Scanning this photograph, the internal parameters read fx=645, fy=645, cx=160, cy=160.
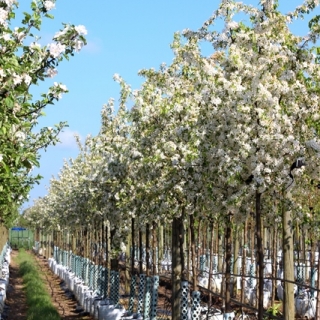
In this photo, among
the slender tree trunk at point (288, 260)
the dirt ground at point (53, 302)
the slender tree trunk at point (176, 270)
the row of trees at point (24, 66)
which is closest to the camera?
the row of trees at point (24, 66)

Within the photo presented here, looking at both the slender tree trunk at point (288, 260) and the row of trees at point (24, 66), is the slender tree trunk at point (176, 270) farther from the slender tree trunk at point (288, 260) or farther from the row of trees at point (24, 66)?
the row of trees at point (24, 66)

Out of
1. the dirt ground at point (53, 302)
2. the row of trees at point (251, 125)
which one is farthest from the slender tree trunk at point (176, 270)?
the dirt ground at point (53, 302)

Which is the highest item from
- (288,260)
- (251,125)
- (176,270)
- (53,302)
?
(251,125)

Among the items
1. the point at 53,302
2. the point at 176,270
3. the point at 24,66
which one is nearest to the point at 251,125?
the point at 24,66

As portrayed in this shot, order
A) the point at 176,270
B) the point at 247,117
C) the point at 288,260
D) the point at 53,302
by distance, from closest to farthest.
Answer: the point at 247,117
the point at 288,260
the point at 176,270
the point at 53,302

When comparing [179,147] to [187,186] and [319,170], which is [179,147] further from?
[319,170]

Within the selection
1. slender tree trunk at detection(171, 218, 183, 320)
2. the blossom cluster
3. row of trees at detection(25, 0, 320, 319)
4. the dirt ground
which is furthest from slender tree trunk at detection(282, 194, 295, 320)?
the dirt ground

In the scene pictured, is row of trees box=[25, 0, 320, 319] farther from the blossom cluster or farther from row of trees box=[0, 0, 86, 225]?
row of trees box=[0, 0, 86, 225]

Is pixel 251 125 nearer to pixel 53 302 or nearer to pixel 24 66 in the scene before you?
pixel 24 66

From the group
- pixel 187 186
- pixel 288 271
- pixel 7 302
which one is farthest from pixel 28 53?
pixel 7 302

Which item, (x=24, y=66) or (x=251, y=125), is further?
(x=251, y=125)

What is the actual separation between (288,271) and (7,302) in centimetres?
1817

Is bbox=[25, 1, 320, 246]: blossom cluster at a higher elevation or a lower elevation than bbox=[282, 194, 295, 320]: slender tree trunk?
higher

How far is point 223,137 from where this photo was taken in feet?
31.8
